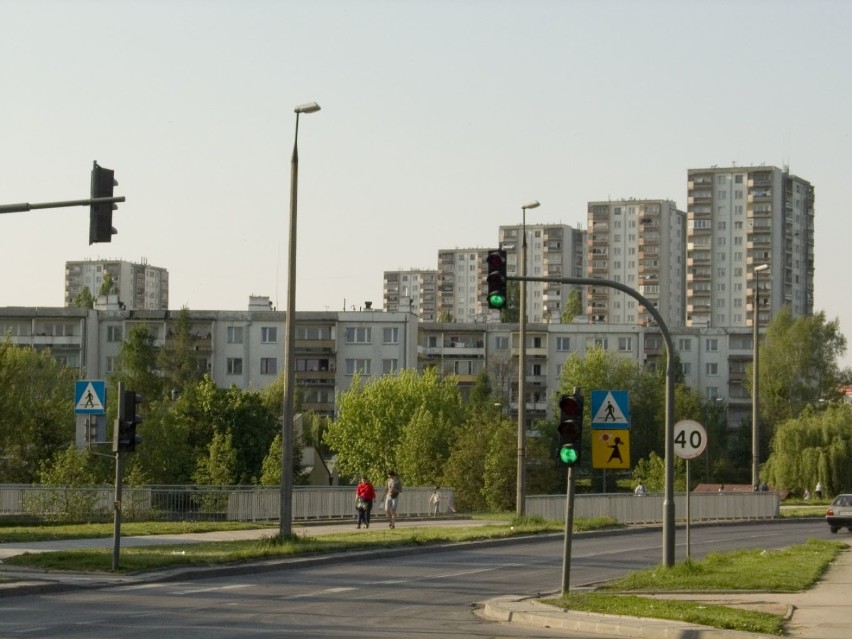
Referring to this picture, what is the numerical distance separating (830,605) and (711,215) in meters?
170

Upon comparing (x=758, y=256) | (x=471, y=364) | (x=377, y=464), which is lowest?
(x=377, y=464)

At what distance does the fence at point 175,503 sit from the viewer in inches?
1561

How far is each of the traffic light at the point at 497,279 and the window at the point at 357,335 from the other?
108 m

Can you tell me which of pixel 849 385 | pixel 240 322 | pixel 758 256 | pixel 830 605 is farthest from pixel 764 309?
pixel 830 605

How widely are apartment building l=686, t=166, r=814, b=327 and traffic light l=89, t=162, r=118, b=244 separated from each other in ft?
543

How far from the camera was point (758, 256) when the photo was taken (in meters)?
183

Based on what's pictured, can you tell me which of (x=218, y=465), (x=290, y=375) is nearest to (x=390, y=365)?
(x=218, y=465)

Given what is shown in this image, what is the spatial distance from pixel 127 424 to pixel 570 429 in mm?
7722

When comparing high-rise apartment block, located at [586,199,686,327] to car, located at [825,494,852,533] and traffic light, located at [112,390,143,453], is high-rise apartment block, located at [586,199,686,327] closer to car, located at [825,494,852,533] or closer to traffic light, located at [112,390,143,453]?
car, located at [825,494,852,533]

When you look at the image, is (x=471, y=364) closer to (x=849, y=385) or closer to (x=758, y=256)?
(x=849, y=385)

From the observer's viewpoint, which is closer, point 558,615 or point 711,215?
point 558,615

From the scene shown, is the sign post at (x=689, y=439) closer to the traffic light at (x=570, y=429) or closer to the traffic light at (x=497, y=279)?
the traffic light at (x=497, y=279)

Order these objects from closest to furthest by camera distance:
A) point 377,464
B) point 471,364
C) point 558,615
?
point 558,615
point 377,464
point 471,364

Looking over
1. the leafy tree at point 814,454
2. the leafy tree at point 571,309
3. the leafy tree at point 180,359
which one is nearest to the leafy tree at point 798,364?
the leafy tree at point 571,309
